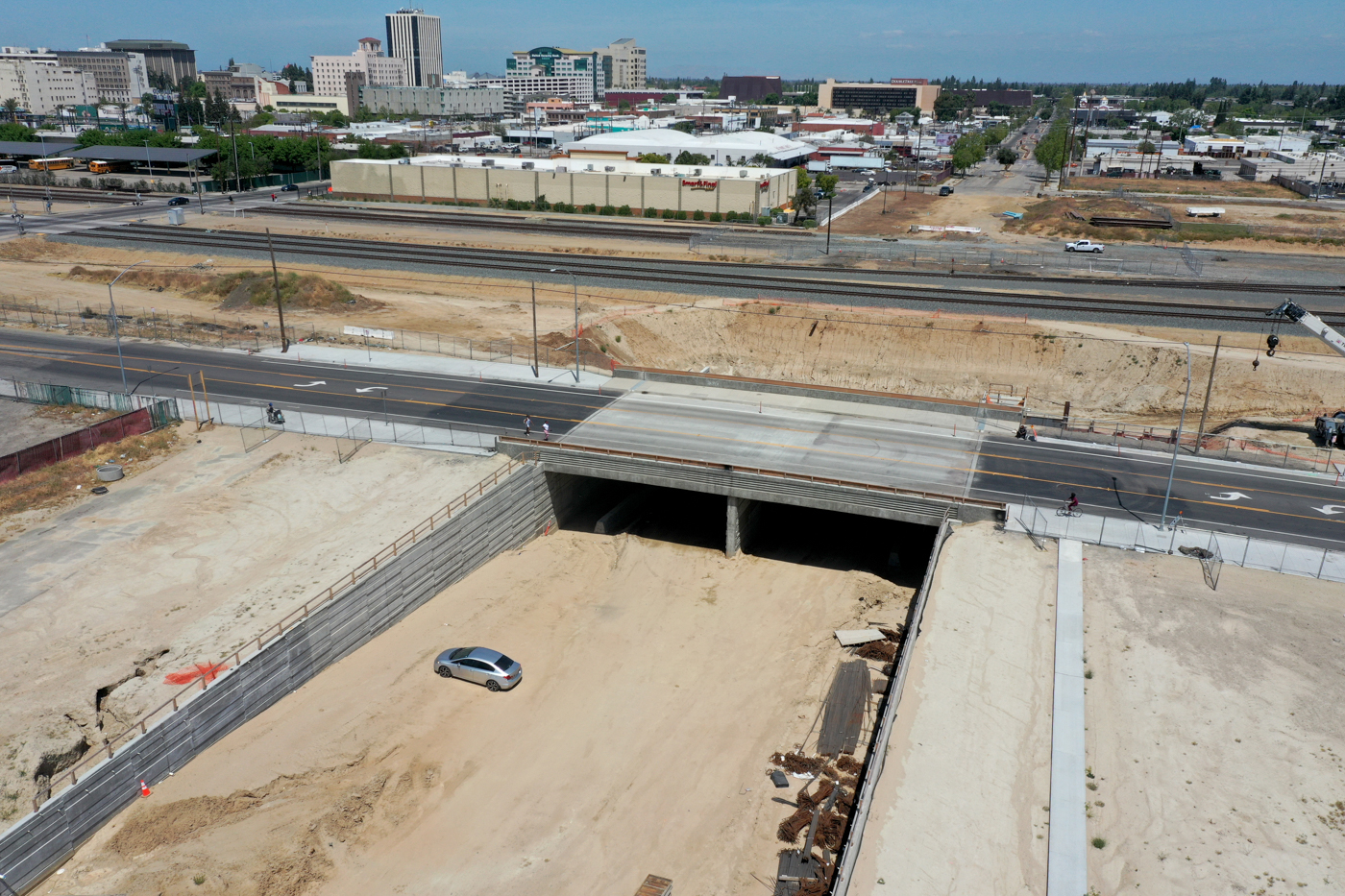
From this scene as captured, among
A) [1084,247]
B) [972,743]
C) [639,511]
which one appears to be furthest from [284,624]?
[1084,247]

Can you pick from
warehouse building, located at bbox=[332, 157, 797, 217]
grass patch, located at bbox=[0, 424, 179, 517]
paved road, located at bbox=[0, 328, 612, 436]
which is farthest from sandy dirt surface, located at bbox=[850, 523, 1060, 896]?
warehouse building, located at bbox=[332, 157, 797, 217]

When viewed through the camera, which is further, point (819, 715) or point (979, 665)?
point (819, 715)

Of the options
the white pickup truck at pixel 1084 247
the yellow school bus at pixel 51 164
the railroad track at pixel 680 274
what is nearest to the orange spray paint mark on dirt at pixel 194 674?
the railroad track at pixel 680 274

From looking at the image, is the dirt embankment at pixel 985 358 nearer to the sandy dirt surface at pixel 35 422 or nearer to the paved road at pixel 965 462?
the paved road at pixel 965 462

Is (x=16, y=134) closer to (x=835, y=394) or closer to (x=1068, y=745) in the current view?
(x=835, y=394)

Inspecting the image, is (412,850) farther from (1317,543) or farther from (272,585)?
(1317,543)

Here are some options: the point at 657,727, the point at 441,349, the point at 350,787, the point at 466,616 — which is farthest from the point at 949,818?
the point at 441,349
